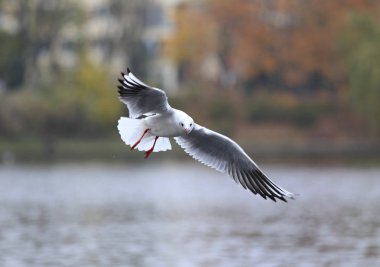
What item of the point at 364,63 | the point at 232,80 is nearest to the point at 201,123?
the point at 364,63

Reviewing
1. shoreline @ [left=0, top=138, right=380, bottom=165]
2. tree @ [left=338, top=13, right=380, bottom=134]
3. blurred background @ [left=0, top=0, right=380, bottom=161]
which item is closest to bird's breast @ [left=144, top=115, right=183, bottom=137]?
shoreline @ [left=0, top=138, right=380, bottom=165]

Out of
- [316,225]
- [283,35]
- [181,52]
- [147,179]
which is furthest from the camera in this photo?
[181,52]

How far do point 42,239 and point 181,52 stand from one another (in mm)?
62052

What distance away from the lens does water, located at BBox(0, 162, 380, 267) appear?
23.1m

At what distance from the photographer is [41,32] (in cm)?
8056

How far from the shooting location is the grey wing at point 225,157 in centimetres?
1681

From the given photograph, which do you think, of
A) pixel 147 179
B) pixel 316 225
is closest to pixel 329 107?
pixel 147 179

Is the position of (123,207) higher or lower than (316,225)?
higher

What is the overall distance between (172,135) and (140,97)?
0.65m

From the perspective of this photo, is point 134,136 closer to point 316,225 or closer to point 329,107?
point 316,225

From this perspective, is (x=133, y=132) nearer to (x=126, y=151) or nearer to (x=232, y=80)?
(x=126, y=151)

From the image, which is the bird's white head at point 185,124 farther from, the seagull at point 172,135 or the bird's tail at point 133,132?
the bird's tail at point 133,132

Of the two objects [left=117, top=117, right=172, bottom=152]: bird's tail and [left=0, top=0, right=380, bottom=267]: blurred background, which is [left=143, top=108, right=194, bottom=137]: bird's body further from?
[left=0, top=0, right=380, bottom=267]: blurred background

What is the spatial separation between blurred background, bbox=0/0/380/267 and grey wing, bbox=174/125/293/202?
193 inches
